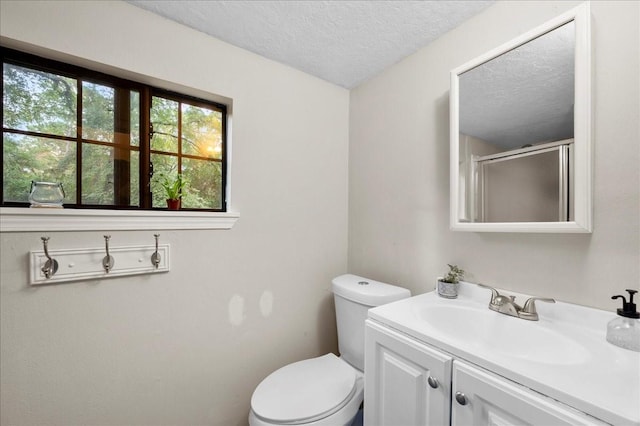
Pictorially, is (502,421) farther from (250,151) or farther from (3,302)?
(3,302)

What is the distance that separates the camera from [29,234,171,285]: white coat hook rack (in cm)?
98

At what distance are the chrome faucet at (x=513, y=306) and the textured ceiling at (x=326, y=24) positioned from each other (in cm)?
119

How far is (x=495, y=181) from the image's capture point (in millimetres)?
1097

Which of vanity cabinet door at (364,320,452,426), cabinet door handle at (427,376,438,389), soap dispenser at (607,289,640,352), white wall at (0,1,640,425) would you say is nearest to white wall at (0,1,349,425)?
white wall at (0,1,640,425)

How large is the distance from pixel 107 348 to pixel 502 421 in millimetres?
1387

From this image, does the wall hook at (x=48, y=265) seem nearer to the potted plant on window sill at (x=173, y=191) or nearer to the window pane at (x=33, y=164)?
the window pane at (x=33, y=164)

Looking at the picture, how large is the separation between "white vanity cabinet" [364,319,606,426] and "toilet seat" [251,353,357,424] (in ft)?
0.60

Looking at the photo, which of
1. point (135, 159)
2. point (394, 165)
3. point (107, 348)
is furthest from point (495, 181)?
point (107, 348)

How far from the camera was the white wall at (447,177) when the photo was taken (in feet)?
2.71

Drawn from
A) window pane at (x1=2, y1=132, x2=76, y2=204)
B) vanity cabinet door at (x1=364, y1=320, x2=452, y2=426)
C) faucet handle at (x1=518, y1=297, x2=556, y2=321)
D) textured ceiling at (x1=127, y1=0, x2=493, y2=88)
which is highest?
textured ceiling at (x1=127, y1=0, x2=493, y2=88)

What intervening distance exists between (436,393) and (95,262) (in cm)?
131

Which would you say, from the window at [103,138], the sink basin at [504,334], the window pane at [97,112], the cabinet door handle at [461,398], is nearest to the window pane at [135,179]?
the window at [103,138]

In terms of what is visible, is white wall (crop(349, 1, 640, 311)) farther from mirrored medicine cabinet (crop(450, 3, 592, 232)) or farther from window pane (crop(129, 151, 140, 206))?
window pane (crop(129, 151, 140, 206))

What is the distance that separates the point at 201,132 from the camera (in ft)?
4.74
